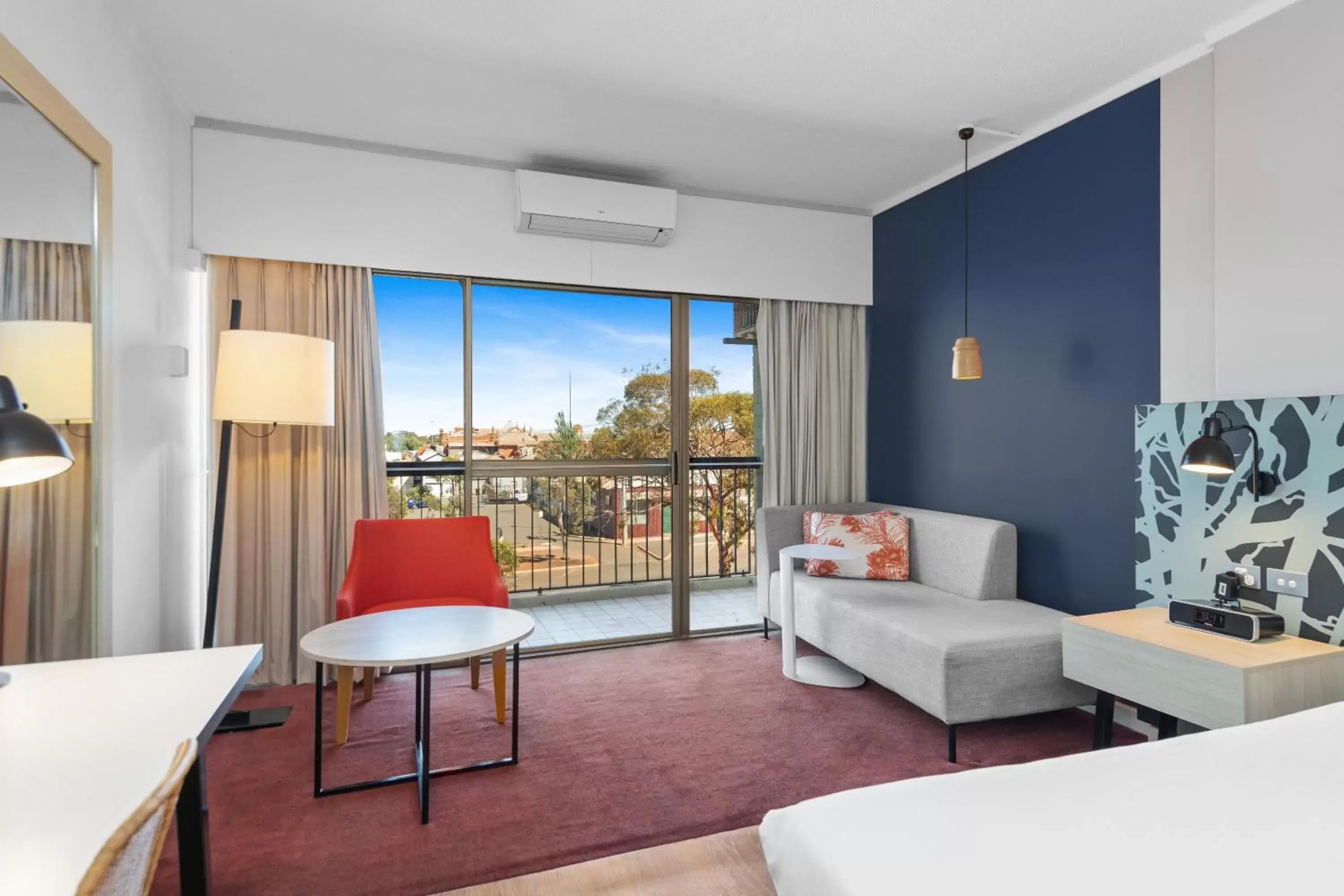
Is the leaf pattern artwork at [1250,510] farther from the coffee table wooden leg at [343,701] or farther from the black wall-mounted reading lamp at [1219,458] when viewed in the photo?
the coffee table wooden leg at [343,701]

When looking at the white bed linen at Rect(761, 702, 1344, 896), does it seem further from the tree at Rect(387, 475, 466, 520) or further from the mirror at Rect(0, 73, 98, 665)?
the tree at Rect(387, 475, 466, 520)

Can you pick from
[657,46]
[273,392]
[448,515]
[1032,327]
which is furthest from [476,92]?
[1032,327]

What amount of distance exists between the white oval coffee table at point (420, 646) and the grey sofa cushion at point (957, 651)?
59.3 inches

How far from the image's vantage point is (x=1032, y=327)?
3.48 meters

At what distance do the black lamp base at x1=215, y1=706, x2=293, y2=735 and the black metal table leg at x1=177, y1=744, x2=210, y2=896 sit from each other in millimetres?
1628

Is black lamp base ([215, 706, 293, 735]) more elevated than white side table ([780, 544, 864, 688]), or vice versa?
white side table ([780, 544, 864, 688])

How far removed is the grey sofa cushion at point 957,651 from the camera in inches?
107

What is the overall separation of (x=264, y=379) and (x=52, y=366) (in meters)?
1.15

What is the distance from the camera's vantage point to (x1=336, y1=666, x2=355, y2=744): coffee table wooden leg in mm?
2879

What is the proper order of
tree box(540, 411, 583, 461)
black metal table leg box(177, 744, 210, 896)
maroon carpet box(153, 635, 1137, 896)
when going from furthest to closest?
tree box(540, 411, 583, 461), maroon carpet box(153, 635, 1137, 896), black metal table leg box(177, 744, 210, 896)

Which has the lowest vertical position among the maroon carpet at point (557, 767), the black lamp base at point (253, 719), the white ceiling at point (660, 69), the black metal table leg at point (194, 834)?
the maroon carpet at point (557, 767)

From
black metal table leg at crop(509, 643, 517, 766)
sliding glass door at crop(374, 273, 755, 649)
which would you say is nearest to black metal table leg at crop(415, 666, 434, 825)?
black metal table leg at crop(509, 643, 517, 766)

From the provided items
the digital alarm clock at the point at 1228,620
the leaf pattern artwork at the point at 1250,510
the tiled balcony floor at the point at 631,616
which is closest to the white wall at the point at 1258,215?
the leaf pattern artwork at the point at 1250,510

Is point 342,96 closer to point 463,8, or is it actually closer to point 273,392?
point 463,8
